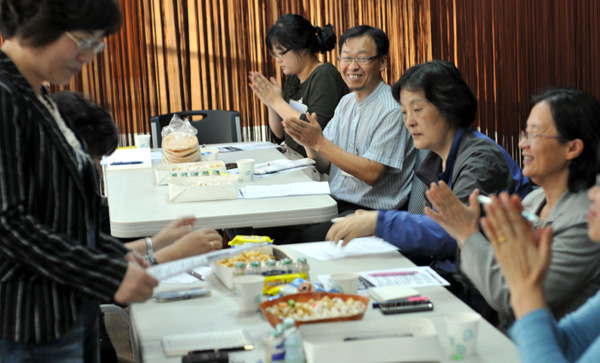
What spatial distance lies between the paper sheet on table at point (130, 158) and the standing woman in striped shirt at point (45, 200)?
218cm

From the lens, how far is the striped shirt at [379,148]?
3.18m

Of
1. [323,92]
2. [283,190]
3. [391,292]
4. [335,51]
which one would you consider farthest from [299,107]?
[391,292]

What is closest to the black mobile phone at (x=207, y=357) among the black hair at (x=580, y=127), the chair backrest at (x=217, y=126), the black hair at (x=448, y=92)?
the black hair at (x=580, y=127)

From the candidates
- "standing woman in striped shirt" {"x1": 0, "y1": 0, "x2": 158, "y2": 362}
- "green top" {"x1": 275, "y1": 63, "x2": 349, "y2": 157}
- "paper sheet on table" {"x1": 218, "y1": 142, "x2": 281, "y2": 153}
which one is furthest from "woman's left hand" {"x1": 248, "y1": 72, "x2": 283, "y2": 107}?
"standing woman in striped shirt" {"x1": 0, "y1": 0, "x2": 158, "y2": 362}

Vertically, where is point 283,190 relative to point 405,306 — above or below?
above

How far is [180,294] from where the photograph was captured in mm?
1860

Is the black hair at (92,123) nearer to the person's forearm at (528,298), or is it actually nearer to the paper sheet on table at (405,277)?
the paper sheet on table at (405,277)

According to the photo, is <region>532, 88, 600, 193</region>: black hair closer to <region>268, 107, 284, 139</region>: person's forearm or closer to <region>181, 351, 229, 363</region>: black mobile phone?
<region>181, 351, 229, 363</region>: black mobile phone

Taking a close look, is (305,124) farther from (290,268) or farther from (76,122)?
(290,268)

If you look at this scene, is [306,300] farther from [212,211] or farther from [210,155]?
[210,155]

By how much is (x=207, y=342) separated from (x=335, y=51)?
4.62 meters

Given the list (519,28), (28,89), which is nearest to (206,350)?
(28,89)

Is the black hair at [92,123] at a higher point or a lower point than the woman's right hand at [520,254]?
higher

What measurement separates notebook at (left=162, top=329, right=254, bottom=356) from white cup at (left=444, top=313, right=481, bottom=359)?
16.9 inches
